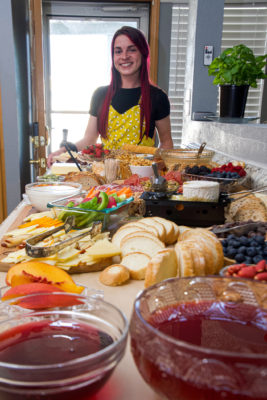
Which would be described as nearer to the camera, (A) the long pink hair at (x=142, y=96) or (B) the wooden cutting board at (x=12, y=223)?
(B) the wooden cutting board at (x=12, y=223)

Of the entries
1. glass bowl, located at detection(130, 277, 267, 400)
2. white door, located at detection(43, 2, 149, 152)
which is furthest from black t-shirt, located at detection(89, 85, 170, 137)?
glass bowl, located at detection(130, 277, 267, 400)

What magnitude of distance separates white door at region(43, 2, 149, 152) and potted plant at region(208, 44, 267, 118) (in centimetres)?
285

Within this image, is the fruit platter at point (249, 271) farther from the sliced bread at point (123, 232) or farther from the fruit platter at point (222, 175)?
the fruit platter at point (222, 175)

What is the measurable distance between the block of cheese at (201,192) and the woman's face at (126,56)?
8.10 ft

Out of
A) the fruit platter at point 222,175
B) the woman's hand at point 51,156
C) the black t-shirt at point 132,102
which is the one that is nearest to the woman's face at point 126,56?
the black t-shirt at point 132,102

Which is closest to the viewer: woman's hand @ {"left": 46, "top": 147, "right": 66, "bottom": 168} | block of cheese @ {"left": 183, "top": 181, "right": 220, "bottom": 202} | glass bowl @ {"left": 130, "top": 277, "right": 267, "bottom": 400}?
glass bowl @ {"left": 130, "top": 277, "right": 267, "bottom": 400}

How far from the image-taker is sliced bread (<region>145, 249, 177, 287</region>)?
911 mm

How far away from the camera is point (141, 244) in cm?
114

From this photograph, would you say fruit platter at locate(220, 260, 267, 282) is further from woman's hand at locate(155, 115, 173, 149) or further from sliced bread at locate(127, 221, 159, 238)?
woman's hand at locate(155, 115, 173, 149)

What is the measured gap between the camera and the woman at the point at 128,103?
359 centimetres

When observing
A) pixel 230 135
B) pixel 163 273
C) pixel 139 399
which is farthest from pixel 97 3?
pixel 139 399

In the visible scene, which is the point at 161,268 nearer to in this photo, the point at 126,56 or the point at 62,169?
the point at 62,169

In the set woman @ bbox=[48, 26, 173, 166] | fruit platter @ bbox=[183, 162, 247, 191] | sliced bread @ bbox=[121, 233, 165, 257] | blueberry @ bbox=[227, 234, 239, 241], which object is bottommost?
sliced bread @ bbox=[121, 233, 165, 257]

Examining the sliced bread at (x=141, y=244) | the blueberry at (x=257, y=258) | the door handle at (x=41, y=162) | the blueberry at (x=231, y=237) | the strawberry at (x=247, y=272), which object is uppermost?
Result: the strawberry at (x=247, y=272)
